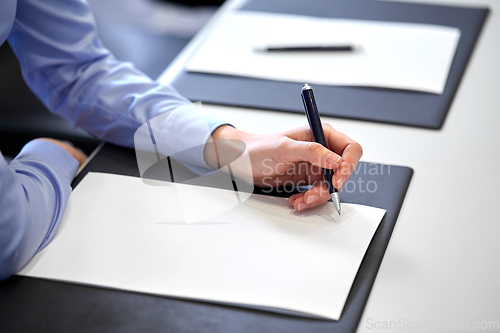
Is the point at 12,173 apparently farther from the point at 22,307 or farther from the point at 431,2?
the point at 431,2

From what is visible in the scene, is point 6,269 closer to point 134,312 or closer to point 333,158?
point 134,312

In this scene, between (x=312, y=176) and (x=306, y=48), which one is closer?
(x=312, y=176)

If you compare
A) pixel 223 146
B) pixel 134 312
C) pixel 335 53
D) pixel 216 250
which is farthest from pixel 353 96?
pixel 134 312

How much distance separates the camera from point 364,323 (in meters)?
0.49

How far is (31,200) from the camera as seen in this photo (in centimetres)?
58

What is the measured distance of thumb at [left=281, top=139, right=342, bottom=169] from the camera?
1.96 ft

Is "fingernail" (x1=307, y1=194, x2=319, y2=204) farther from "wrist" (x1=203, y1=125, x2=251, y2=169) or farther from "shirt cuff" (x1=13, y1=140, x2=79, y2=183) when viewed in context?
"shirt cuff" (x1=13, y1=140, x2=79, y2=183)

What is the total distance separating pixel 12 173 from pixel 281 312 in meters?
0.34

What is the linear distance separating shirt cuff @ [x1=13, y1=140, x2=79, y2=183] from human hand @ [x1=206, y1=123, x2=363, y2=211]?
21 cm

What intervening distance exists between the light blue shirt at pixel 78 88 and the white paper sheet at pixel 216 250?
8cm

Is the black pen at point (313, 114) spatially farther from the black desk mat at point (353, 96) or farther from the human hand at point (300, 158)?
the black desk mat at point (353, 96)

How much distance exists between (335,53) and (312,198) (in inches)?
18.7

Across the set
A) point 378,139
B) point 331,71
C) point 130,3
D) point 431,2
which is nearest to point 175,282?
point 378,139

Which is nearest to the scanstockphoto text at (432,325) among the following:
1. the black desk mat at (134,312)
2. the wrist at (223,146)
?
the black desk mat at (134,312)
